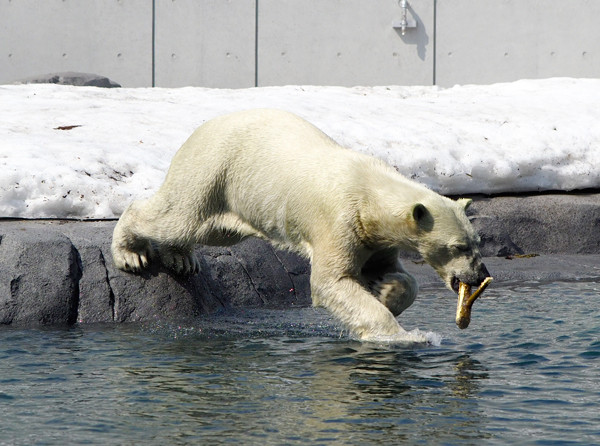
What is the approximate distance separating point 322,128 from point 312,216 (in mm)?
4550

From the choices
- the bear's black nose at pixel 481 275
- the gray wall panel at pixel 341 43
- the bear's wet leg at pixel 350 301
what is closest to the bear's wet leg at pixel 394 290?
the bear's wet leg at pixel 350 301

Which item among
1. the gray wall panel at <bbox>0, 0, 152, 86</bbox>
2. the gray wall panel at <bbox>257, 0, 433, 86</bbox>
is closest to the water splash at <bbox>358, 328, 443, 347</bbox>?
the gray wall panel at <bbox>257, 0, 433, 86</bbox>

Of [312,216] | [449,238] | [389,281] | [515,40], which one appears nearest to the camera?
[449,238]

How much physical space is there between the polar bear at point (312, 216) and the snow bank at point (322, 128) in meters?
1.48

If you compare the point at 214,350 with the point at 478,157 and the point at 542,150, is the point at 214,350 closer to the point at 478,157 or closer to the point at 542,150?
the point at 478,157

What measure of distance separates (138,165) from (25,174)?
3.37ft

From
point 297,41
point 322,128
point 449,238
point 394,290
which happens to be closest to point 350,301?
point 394,290

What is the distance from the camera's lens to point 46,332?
6.16m

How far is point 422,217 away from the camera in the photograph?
208 inches

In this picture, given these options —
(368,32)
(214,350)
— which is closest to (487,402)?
(214,350)

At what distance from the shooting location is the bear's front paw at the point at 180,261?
267 inches

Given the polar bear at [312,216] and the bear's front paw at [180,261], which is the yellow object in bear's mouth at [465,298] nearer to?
the polar bear at [312,216]

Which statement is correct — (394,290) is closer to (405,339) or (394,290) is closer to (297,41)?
(405,339)

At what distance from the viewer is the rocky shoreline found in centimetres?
649
